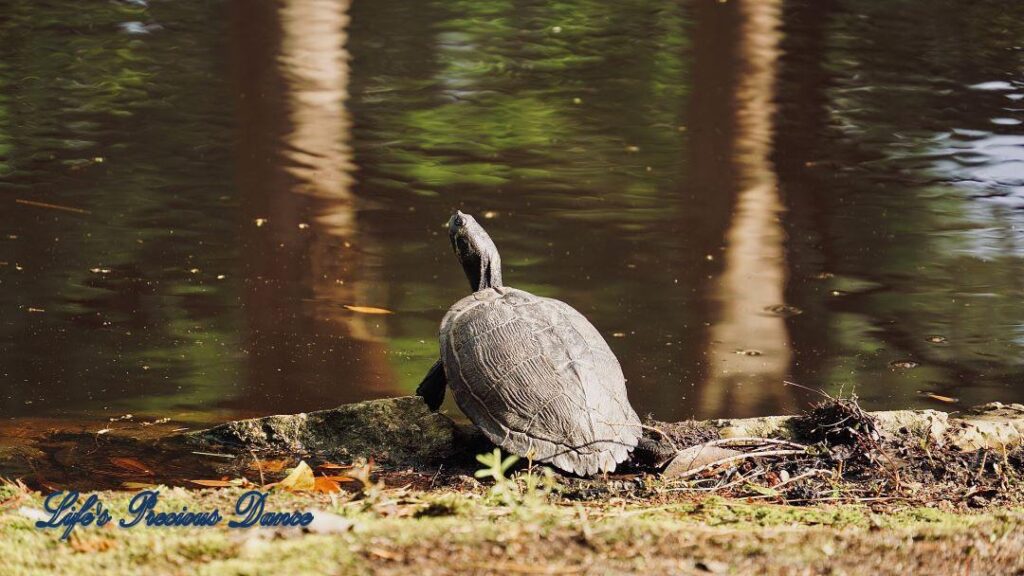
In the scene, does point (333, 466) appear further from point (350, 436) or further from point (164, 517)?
point (164, 517)

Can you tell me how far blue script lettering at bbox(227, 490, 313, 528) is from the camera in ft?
8.30

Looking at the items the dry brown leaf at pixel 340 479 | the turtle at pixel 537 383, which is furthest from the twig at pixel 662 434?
the dry brown leaf at pixel 340 479

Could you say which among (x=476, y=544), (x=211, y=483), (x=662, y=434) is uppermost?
(x=476, y=544)

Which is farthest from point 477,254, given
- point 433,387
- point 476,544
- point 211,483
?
point 476,544

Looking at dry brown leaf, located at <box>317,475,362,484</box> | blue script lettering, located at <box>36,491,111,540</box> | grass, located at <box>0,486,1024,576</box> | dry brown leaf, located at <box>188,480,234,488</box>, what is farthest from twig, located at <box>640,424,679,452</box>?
blue script lettering, located at <box>36,491,111,540</box>

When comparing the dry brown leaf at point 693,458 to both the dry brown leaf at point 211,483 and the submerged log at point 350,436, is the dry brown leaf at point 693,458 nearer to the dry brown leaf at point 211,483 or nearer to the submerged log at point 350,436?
the submerged log at point 350,436

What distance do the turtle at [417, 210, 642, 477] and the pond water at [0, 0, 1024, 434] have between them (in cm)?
75

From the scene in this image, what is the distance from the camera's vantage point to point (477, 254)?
5.22m

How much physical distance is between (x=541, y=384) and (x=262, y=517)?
1774 mm

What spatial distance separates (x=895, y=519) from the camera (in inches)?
128

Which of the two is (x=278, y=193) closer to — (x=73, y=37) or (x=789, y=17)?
(x=73, y=37)

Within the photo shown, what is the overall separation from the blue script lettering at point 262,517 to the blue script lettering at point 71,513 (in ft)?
0.95

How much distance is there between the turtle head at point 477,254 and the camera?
521 centimetres

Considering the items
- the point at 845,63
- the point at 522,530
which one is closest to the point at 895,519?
the point at 522,530
